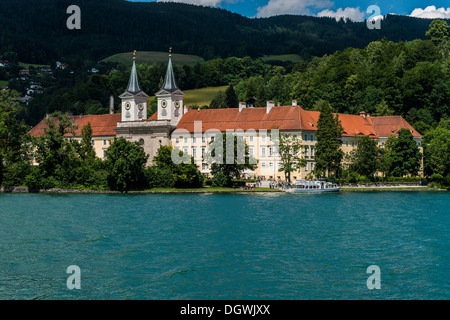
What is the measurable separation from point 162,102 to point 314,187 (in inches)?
1273

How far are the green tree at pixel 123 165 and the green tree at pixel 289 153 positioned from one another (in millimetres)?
18811

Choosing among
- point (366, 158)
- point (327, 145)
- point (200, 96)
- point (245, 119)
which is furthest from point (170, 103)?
point (200, 96)

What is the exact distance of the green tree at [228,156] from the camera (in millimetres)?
76938

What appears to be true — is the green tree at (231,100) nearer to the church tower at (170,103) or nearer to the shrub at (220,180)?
the church tower at (170,103)

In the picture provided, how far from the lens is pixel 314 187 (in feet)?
256

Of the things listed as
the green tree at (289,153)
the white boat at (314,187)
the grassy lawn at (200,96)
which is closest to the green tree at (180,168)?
the green tree at (289,153)

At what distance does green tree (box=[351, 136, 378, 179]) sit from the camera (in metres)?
83.0

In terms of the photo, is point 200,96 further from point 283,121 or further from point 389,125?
point 389,125

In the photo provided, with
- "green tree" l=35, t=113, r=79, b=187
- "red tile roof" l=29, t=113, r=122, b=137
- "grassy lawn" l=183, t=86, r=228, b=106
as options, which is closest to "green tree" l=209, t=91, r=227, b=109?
"grassy lawn" l=183, t=86, r=228, b=106

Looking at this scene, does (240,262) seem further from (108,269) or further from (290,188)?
(290,188)

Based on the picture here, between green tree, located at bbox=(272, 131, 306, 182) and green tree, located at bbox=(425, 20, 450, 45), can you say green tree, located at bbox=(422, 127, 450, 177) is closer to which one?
green tree, located at bbox=(272, 131, 306, 182)

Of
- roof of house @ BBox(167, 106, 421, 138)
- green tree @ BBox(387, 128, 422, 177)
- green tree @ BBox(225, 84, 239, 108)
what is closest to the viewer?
green tree @ BBox(387, 128, 422, 177)

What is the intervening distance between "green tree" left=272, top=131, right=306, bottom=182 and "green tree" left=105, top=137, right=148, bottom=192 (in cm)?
1881

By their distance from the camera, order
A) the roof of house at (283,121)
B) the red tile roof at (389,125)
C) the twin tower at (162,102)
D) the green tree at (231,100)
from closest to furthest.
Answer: the roof of house at (283,121) < the red tile roof at (389,125) < the twin tower at (162,102) < the green tree at (231,100)
